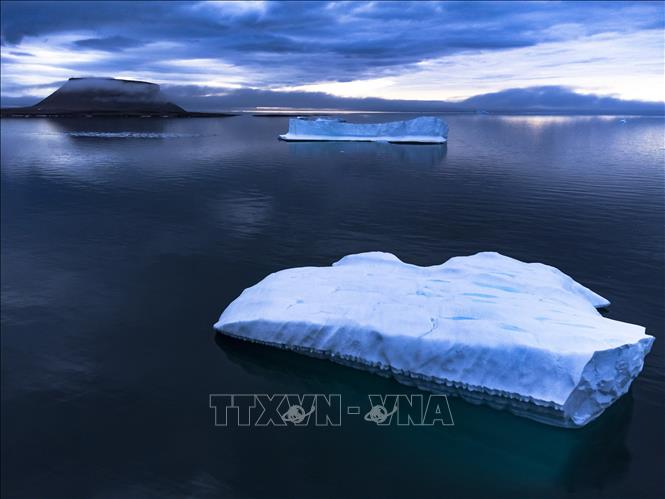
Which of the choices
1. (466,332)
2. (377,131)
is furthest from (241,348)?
(377,131)

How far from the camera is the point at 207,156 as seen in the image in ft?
226

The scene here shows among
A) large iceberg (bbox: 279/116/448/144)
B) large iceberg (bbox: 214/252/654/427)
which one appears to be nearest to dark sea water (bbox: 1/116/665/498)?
large iceberg (bbox: 214/252/654/427)

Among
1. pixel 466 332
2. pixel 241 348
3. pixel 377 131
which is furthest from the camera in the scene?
pixel 377 131

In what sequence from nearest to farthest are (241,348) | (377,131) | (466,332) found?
(466,332)
(241,348)
(377,131)

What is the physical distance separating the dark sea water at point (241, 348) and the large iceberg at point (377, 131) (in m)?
38.3

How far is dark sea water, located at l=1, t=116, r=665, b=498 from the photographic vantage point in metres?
10.5

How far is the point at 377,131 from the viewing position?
268ft

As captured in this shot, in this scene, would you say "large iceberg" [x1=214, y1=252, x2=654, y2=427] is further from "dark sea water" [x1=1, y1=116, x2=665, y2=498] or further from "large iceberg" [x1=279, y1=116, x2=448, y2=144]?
"large iceberg" [x1=279, y1=116, x2=448, y2=144]

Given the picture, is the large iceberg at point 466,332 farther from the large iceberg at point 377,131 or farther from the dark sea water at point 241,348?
the large iceberg at point 377,131

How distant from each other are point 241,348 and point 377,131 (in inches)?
2802

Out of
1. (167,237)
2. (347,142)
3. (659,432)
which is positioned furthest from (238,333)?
(347,142)

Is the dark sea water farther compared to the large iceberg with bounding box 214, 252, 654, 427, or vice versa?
the large iceberg with bounding box 214, 252, 654, 427

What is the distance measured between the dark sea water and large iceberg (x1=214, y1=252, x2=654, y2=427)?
600mm

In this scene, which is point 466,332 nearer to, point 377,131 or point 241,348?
point 241,348
